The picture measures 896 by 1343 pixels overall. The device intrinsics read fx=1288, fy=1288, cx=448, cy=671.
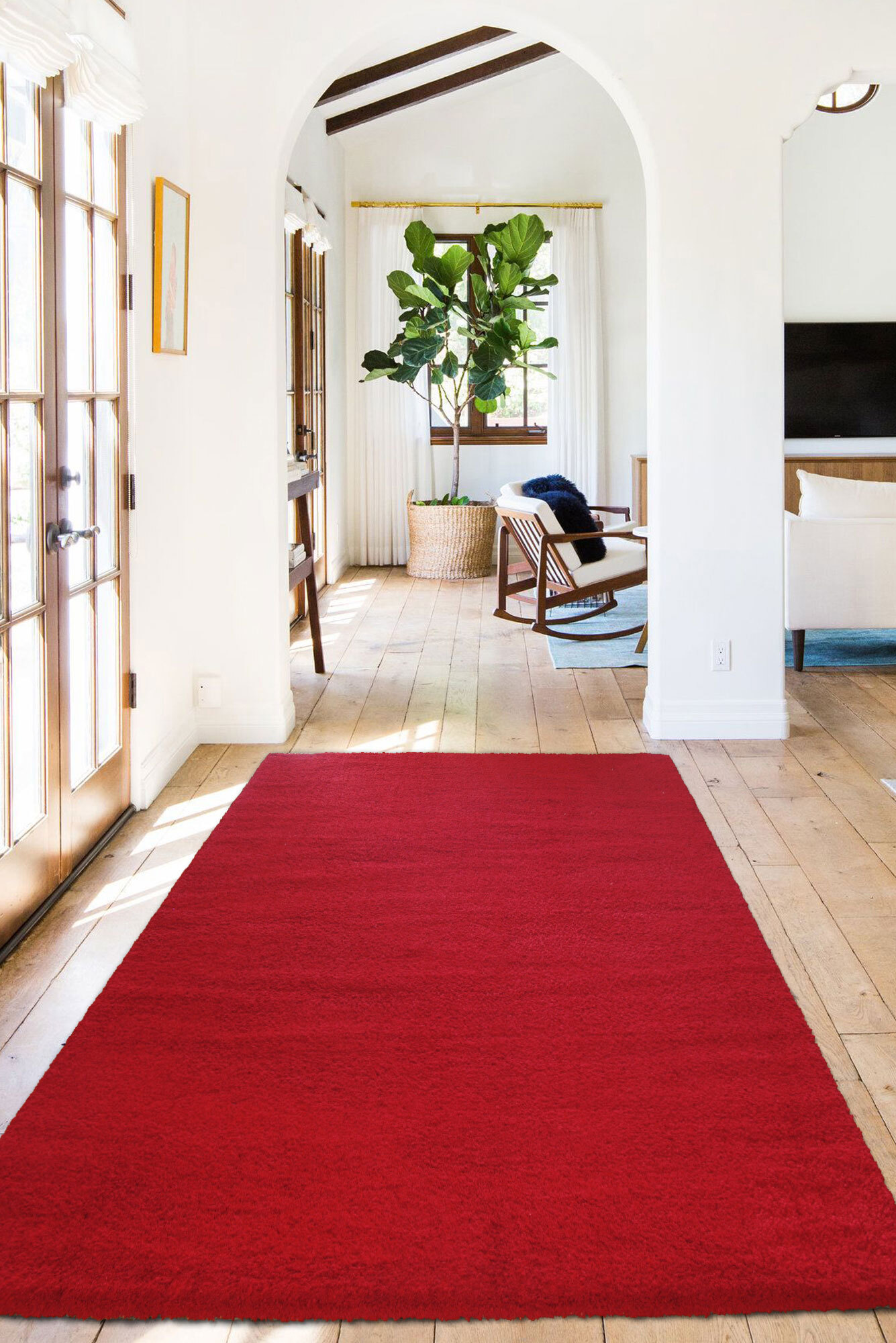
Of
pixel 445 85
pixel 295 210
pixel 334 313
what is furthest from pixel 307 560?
pixel 445 85

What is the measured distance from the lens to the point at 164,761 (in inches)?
171

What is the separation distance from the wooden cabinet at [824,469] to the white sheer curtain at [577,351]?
492 millimetres

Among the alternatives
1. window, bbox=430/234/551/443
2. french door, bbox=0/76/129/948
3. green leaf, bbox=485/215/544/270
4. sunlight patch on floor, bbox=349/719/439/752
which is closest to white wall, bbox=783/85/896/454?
window, bbox=430/234/551/443

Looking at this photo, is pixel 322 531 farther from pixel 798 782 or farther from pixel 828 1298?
pixel 828 1298

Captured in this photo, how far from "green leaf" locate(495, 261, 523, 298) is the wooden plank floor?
265cm

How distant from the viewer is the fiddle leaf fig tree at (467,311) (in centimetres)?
862

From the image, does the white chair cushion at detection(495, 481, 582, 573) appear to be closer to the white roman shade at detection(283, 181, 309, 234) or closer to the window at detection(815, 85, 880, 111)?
the white roman shade at detection(283, 181, 309, 234)

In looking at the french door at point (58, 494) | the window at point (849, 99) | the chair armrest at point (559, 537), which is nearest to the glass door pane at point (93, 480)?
the french door at point (58, 494)

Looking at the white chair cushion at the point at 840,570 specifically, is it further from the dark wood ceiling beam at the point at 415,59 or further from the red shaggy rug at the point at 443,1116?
the dark wood ceiling beam at the point at 415,59

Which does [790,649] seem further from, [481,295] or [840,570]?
[481,295]

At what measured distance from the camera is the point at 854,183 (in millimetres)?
9805

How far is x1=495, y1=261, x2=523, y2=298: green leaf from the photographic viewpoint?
864cm

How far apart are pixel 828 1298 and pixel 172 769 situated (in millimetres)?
3144

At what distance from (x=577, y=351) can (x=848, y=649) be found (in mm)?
4143
